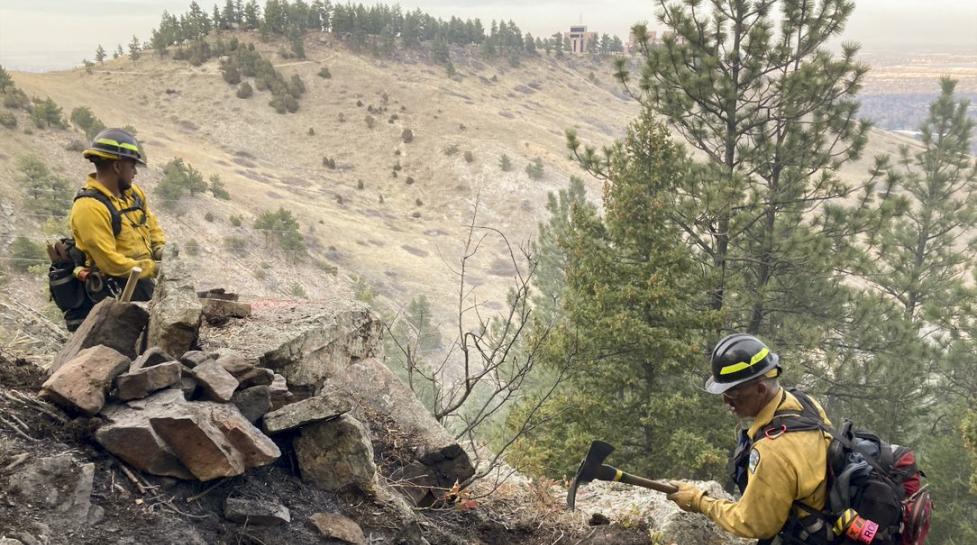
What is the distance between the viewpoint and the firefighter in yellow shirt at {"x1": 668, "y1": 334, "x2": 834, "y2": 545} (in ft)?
9.46

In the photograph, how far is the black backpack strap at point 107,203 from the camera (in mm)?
4266

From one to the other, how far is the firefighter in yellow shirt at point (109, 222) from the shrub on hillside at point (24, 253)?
48.4 feet

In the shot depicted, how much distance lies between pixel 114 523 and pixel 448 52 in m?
72.7

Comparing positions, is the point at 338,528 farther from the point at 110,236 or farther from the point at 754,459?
the point at 110,236

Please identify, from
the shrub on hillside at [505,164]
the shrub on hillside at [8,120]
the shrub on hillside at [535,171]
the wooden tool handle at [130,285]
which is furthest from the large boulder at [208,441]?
the shrub on hillside at [505,164]

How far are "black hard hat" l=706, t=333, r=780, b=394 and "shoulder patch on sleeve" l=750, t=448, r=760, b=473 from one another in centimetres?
32

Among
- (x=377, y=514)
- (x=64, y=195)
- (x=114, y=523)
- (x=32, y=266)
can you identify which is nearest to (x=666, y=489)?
(x=377, y=514)

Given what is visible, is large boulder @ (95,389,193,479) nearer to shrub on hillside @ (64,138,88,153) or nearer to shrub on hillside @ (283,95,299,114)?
shrub on hillside @ (64,138,88,153)

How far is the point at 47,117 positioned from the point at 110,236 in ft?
96.8

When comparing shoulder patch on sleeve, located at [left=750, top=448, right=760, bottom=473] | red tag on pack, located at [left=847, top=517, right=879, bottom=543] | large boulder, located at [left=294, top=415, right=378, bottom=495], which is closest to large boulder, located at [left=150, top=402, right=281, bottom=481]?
large boulder, located at [left=294, top=415, right=378, bottom=495]

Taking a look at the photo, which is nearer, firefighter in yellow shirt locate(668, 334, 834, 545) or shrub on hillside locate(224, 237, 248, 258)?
firefighter in yellow shirt locate(668, 334, 834, 545)

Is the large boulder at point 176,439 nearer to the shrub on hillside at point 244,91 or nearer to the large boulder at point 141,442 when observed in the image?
Result: the large boulder at point 141,442

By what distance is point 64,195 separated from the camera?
69.5 feet

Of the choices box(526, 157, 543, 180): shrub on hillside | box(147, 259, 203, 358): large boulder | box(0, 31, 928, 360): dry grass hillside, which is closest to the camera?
box(147, 259, 203, 358): large boulder
